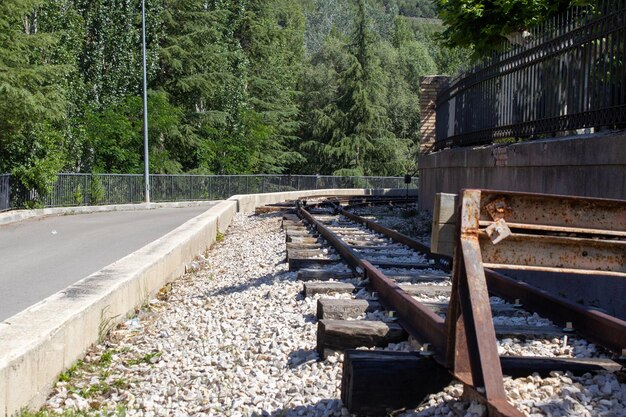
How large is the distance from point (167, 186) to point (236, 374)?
35.9 metres

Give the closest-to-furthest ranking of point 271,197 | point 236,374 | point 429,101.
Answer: point 236,374, point 429,101, point 271,197

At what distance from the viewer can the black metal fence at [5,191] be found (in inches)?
1049

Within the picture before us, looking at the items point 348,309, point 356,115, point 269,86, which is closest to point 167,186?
point 269,86

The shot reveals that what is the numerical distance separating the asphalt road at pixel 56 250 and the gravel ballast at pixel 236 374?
2235 mm

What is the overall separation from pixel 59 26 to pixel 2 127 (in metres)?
12.0

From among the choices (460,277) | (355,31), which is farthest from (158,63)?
(460,277)

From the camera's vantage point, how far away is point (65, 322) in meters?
4.98

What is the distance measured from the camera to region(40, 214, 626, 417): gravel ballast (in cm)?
390

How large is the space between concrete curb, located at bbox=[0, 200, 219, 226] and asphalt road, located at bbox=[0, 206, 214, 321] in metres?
0.52

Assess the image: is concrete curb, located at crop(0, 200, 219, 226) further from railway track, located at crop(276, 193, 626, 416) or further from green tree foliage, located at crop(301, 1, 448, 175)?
green tree foliage, located at crop(301, 1, 448, 175)

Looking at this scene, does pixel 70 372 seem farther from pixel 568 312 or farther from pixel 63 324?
pixel 568 312

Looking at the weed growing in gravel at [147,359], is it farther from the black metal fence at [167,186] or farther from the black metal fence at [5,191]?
the black metal fence at [167,186]

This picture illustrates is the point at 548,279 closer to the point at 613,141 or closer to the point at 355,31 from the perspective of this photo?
the point at 613,141

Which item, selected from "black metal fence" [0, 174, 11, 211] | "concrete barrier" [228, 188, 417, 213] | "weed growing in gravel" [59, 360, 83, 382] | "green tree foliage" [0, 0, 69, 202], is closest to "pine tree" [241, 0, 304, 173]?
"concrete barrier" [228, 188, 417, 213]
